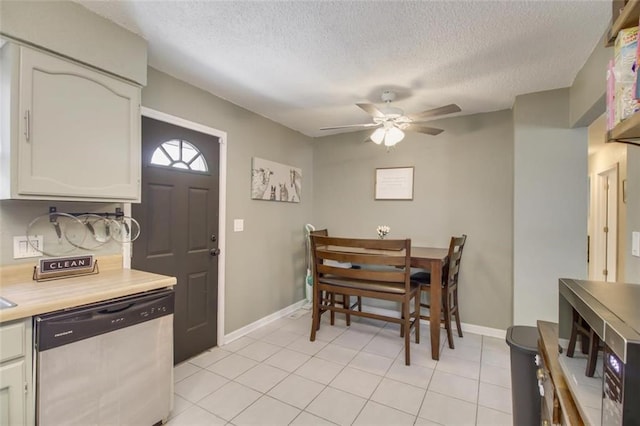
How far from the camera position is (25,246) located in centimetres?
160

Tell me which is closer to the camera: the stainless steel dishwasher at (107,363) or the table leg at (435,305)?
the stainless steel dishwasher at (107,363)

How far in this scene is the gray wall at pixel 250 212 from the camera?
2.53 meters

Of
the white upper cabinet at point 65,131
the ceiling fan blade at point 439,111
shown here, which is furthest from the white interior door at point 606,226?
the white upper cabinet at point 65,131

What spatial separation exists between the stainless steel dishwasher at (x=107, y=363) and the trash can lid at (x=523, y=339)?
1.86 m

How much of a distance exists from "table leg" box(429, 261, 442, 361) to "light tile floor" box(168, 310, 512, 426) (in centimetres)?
12

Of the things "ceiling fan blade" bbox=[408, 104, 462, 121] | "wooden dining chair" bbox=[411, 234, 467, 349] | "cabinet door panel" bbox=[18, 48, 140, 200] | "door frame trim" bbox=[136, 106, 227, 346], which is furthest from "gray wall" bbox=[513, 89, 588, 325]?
"cabinet door panel" bbox=[18, 48, 140, 200]

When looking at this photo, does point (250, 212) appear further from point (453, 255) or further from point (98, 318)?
point (453, 255)

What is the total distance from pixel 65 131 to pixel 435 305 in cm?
286

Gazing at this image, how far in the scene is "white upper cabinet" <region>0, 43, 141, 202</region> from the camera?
1.41 m

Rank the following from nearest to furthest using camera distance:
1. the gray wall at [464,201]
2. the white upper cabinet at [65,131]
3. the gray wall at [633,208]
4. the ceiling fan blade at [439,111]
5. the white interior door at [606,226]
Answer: the white upper cabinet at [65,131] < the gray wall at [633,208] < the ceiling fan blade at [439,111] < the gray wall at [464,201] < the white interior door at [606,226]

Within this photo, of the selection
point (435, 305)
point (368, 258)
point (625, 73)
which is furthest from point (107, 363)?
point (435, 305)

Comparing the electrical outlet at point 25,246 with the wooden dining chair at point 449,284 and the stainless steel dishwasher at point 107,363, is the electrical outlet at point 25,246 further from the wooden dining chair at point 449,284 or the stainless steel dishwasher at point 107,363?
the wooden dining chair at point 449,284

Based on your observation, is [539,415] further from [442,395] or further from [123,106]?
[123,106]

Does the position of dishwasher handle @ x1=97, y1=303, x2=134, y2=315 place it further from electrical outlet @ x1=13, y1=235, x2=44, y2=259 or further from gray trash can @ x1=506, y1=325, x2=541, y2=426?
gray trash can @ x1=506, y1=325, x2=541, y2=426
